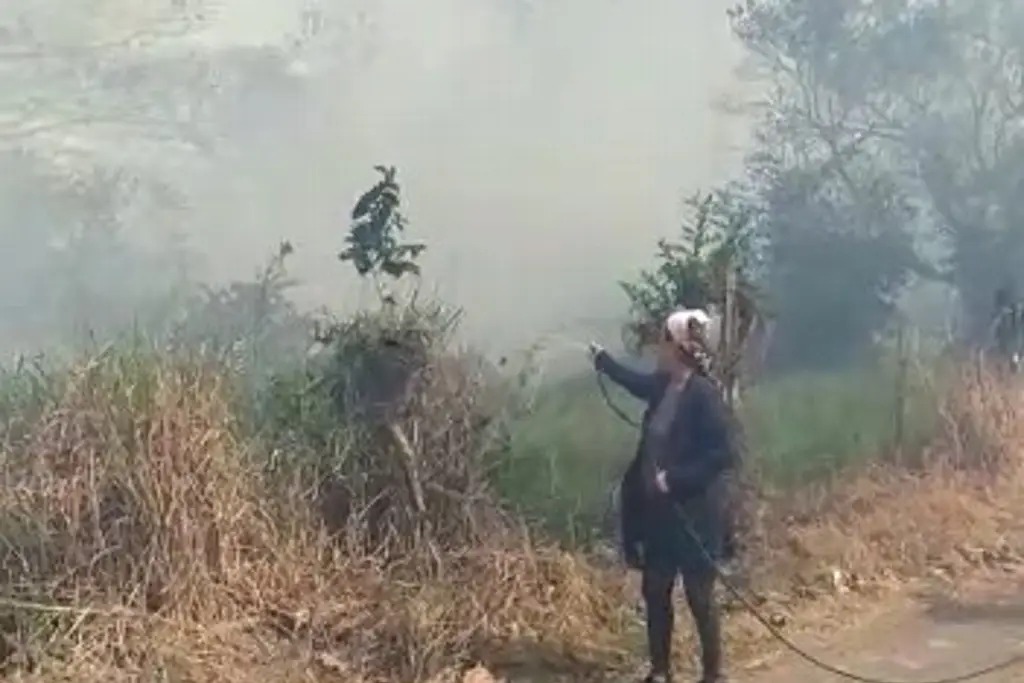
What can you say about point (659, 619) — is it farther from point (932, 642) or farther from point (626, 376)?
point (932, 642)

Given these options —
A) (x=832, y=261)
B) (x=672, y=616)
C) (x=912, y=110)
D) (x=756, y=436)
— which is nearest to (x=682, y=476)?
(x=672, y=616)

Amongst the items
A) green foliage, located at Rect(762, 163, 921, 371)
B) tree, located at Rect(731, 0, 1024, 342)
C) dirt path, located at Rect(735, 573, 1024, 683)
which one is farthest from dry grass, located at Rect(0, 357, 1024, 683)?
tree, located at Rect(731, 0, 1024, 342)

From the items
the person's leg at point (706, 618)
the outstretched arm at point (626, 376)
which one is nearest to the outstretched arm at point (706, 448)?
the outstretched arm at point (626, 376)

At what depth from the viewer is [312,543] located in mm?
6496

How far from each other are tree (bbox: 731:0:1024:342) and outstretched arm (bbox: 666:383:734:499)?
6.05 meters

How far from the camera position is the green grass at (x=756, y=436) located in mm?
7371

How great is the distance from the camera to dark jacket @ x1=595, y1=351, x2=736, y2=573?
5.57 metres

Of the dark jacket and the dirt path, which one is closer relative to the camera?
the dark jacket

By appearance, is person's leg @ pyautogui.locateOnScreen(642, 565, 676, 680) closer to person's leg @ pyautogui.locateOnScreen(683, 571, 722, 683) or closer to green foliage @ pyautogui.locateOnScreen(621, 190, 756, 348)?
person's leg @ pyautogui.locateOnScreen(683, 571, 722, 683)

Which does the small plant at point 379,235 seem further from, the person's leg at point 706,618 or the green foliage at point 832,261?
the green foliage at point 832,261

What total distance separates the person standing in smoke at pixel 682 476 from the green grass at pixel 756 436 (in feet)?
4.41

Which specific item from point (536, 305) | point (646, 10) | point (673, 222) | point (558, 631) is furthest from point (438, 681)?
point (646, 10)

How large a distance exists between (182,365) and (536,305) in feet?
12.3

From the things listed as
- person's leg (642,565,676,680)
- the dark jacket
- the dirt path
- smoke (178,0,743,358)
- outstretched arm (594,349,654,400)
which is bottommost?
the dirt path
